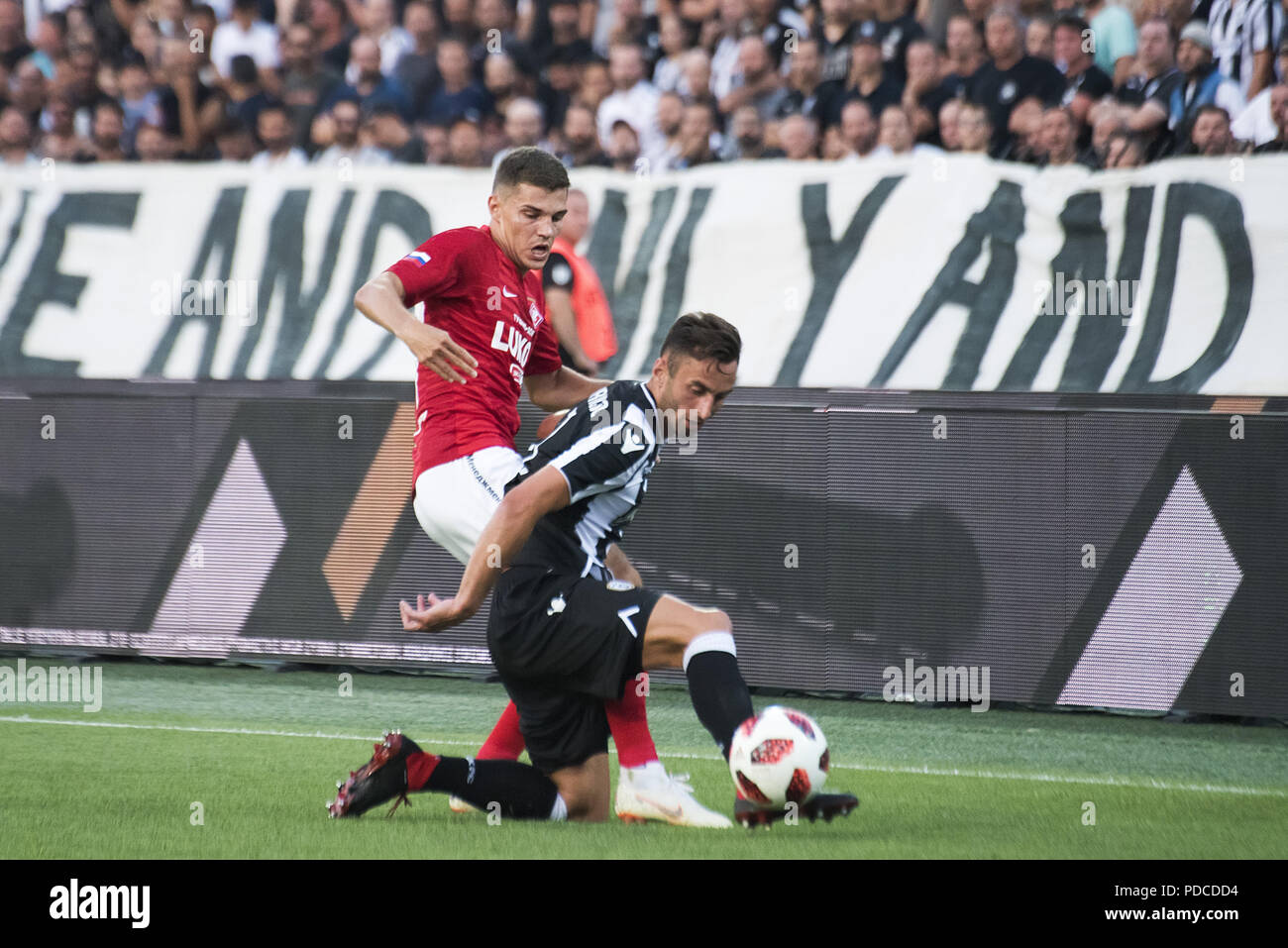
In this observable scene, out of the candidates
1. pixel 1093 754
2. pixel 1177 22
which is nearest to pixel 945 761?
pixel 1093 754

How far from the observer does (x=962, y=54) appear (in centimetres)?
995

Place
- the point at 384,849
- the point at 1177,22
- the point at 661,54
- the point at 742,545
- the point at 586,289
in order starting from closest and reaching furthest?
the point at 384,849
the point at 742,545
the point at 586,289
the point at 1177,22
the point at 661,54

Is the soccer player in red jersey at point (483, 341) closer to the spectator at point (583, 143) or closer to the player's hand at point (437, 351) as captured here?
the player's hand at point (437, 351)

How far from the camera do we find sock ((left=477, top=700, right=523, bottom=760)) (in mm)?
5406

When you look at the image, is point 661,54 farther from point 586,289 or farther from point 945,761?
point 945,761

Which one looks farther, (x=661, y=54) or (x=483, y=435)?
(x=661, y=54)

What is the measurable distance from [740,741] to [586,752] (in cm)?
71

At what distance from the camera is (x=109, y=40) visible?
42.6ft

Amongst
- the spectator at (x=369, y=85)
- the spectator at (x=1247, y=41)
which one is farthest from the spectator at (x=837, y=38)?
the spectator at (x=369, y=85)

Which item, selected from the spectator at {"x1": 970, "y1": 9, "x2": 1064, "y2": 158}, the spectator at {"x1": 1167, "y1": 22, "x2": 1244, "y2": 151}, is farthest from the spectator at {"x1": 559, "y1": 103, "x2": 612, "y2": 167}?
the spectator at {"x1": 1167, "y1": 22, "x2": 1244, "y2": 151}

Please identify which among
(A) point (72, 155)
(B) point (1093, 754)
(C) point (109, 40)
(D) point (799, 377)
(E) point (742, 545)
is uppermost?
(C) point (109, 40)

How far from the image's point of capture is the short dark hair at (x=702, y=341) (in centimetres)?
487

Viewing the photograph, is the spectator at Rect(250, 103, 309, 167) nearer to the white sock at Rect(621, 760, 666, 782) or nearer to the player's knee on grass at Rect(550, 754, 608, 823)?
the player's knee on grass at Rect(550, 754, 608, 823)

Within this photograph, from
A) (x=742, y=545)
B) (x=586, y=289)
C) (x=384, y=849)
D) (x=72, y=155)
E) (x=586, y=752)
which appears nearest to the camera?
(x=384, y=849)
